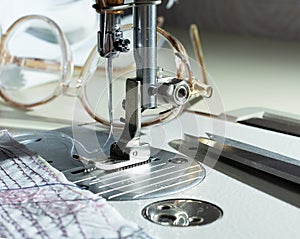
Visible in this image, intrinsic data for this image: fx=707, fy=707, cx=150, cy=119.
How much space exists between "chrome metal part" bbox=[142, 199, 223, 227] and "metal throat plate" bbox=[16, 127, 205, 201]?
21mm

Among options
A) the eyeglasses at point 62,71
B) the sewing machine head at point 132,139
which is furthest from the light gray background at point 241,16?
the sewing machine head at point 132,139

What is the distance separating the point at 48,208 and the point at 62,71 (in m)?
0.51

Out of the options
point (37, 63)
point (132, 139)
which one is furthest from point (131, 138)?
point (37, 63)

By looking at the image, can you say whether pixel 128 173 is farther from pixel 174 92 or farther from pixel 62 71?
pixel 62 71

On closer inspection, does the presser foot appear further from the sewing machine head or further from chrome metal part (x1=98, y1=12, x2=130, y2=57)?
chrome metal part (x1=98, y1=12, x2=130, y2=57)

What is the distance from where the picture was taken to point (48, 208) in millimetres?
698

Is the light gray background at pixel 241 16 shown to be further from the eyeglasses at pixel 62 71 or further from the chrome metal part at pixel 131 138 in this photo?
the chrome metal part at pixel 131 138

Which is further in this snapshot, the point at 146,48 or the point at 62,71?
the point at 62,71

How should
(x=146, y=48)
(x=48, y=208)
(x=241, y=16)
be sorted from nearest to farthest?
(x=48, y=208), (x=146, y=48), (x=241, y=16)

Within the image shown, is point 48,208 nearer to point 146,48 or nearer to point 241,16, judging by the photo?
point 146,48

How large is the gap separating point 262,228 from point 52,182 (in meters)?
0.23

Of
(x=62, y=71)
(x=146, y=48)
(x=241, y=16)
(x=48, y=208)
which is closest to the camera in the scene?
(x=48, y=208)

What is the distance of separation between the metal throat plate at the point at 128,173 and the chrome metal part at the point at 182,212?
0.02m

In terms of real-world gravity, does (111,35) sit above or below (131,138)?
above
